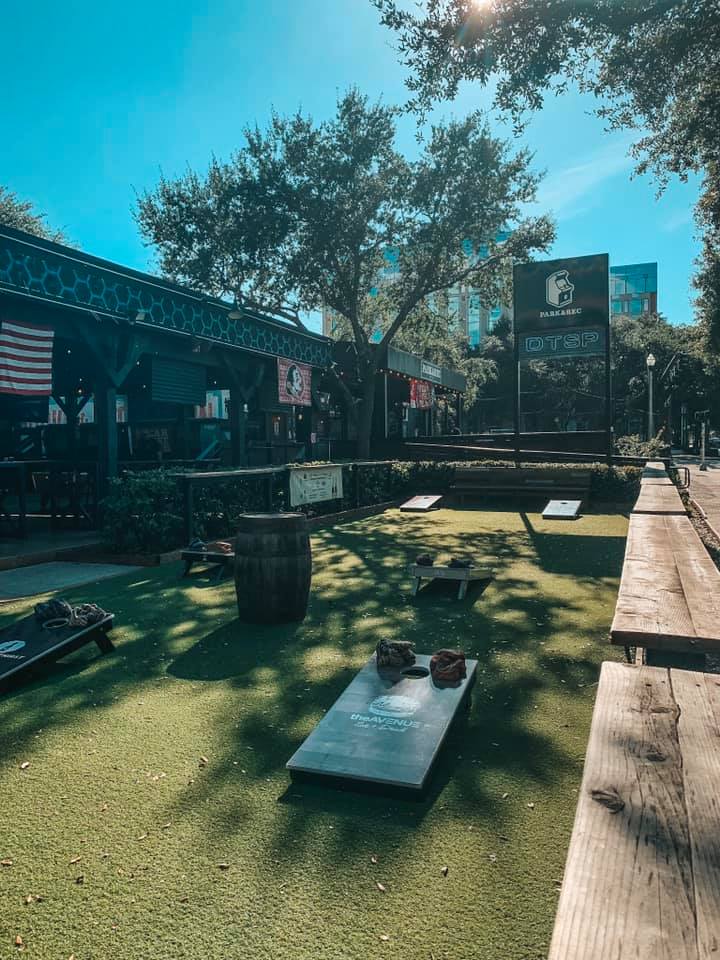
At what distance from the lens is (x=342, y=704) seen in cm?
311

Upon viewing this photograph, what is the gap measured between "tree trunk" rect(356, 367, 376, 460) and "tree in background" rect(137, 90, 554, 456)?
36 mm

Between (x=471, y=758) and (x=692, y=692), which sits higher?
(x=692, y=692)

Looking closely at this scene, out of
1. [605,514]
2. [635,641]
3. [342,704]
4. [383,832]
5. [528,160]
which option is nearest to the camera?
[383,832]

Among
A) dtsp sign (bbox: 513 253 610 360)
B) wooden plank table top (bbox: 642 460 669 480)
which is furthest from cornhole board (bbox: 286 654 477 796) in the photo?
dtsp sign (bbox: 513 253 610 360)

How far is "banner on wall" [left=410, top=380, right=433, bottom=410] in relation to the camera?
25430mm

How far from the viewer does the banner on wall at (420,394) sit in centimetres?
2543

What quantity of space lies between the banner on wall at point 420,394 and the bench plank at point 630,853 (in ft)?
77.9

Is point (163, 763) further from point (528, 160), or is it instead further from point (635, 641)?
point (528, 160)

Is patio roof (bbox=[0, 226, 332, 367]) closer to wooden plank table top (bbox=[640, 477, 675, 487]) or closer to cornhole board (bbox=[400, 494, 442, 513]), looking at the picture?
cornhole board (bbox=[400, 494, 442, 513])

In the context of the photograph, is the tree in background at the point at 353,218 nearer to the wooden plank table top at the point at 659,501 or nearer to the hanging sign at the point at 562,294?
the hanging sign at the point at 562,294

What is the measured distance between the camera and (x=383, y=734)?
9.33ft

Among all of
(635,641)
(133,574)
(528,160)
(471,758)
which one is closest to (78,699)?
(471,758)

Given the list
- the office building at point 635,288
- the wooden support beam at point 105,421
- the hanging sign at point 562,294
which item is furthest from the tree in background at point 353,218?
A: the office building at point 635,288

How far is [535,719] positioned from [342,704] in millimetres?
1042
